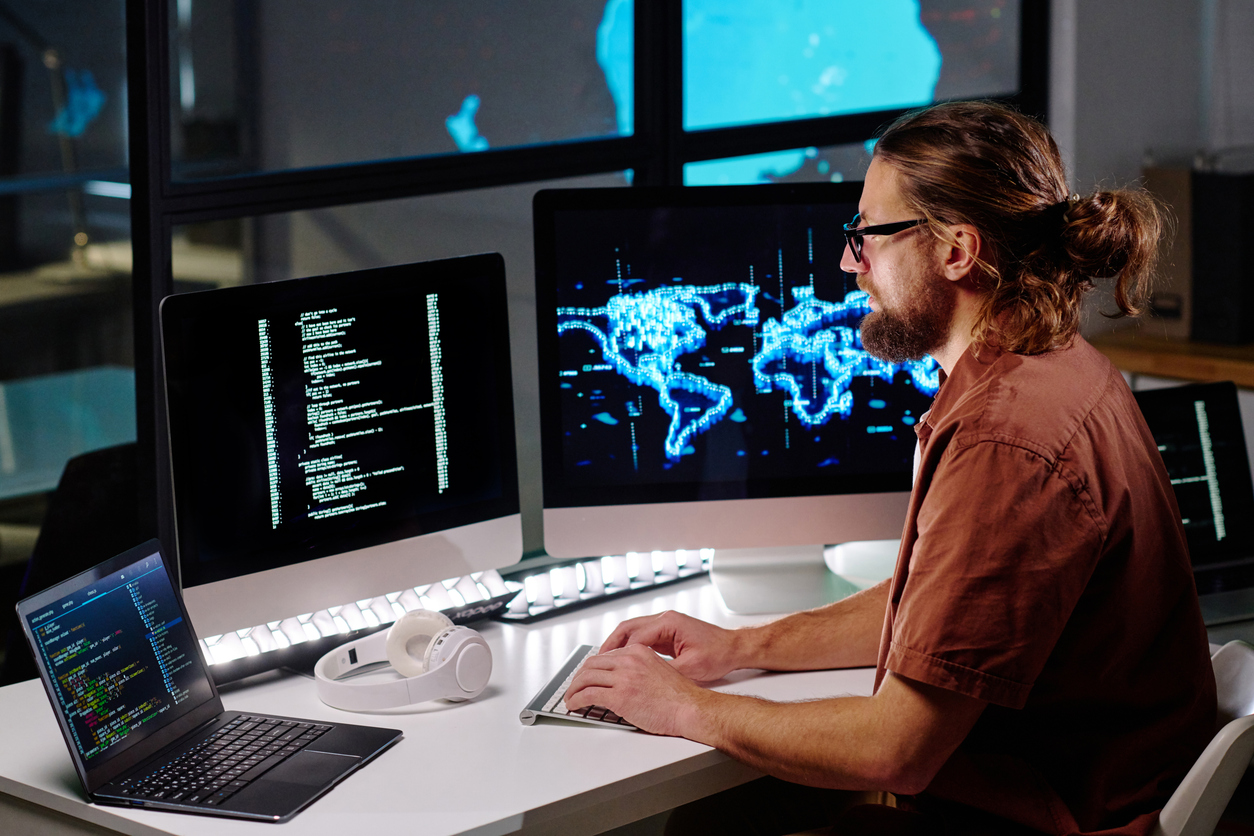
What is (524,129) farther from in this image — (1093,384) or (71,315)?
(71,315)

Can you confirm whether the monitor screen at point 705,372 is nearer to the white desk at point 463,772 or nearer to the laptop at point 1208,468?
the white desk at point 463,772

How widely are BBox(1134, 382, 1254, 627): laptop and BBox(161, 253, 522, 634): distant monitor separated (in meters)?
1.00

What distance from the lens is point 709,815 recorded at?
5.46 ft

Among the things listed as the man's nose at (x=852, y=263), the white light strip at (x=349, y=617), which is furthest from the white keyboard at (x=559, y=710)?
the man's nose at (x=852, y=263)

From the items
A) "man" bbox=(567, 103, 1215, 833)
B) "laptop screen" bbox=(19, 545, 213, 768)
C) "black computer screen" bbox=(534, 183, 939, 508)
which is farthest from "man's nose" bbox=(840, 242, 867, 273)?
"laptop screen" bbox=(19, 545, 213, 768)

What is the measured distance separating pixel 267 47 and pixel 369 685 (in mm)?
1205

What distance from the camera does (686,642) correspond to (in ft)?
4.98

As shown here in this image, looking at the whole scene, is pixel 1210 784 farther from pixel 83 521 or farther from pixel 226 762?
pixel 83 521

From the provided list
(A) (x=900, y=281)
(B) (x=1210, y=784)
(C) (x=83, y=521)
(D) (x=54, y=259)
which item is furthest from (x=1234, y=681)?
(D) (x=54, y=259)

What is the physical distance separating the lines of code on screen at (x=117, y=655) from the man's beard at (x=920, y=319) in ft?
2.84

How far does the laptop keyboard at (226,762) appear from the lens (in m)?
1.23

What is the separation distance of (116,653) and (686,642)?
0.65 metres

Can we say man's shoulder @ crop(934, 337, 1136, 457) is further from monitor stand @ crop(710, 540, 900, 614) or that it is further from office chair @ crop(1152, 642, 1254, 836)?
monitor stand @ crop(710, 540, 900, 614)

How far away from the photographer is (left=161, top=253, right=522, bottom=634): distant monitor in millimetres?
1425
